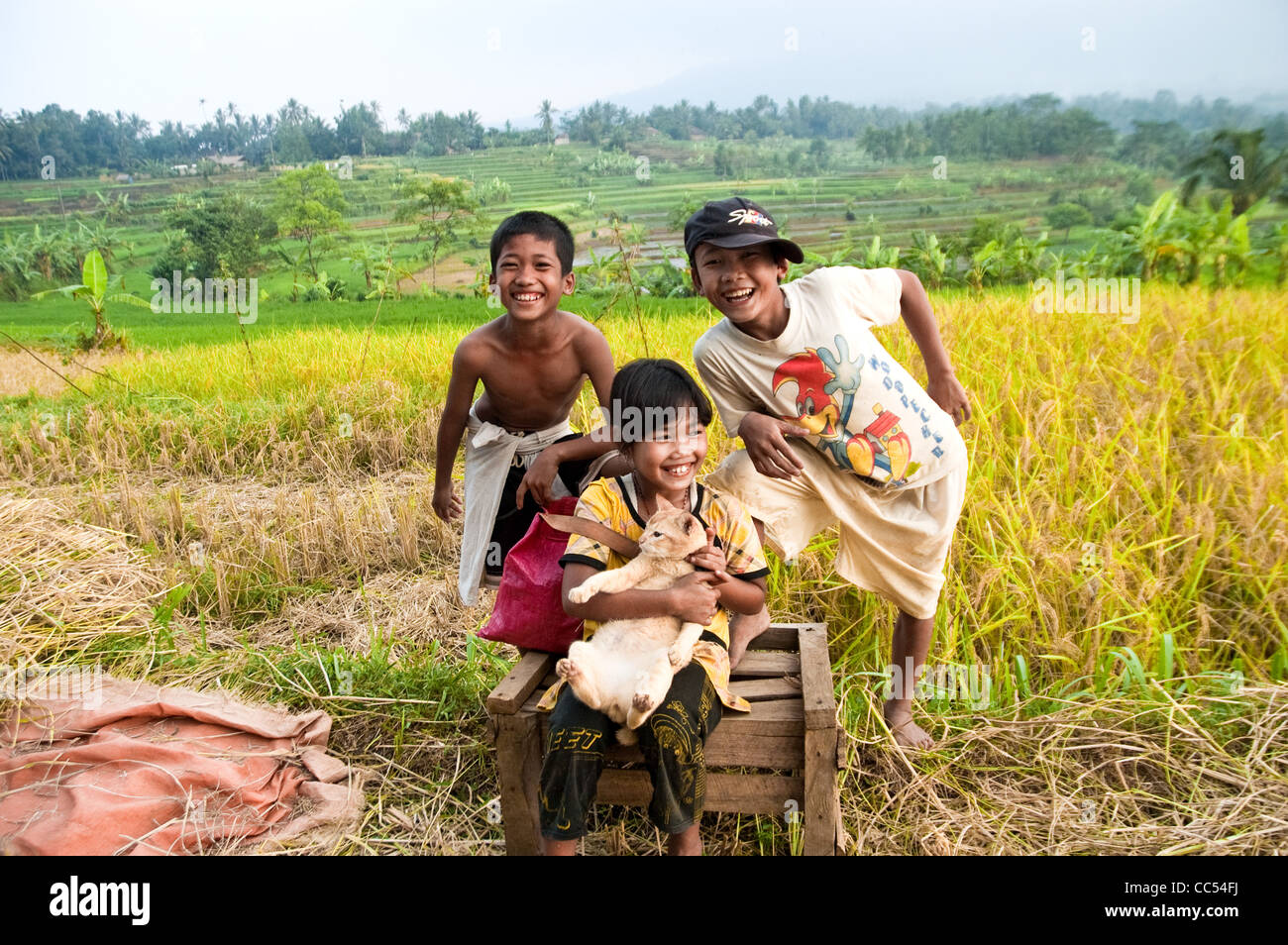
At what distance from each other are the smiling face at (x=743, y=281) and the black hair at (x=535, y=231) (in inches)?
20.9

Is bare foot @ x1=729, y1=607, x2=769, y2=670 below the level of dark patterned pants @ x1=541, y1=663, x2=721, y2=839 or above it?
above

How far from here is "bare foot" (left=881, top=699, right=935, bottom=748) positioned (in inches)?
99.5

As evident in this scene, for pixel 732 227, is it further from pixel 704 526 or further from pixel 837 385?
pixel 704 526

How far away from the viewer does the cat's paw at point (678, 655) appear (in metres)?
1.84

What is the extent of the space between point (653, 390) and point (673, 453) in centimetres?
15

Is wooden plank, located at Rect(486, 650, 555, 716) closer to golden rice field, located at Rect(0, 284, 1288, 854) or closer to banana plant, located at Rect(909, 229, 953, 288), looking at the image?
golden rice field, located at Rect(0, 284, 1288, 854)

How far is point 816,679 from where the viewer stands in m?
2.11

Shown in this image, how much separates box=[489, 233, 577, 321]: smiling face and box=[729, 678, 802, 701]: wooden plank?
3.91 ft

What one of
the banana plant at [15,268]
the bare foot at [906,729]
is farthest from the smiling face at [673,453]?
the banana plant at [15,268]

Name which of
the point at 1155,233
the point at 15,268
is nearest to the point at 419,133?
the point at 15,268

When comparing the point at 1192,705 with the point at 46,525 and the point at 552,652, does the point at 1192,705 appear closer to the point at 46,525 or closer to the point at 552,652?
the point at 552,652

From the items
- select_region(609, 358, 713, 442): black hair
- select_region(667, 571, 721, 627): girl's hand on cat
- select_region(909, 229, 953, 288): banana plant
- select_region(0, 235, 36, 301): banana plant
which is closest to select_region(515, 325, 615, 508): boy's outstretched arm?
select_region(609, 358, 713, 442): black hair

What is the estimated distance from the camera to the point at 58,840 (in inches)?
83.6

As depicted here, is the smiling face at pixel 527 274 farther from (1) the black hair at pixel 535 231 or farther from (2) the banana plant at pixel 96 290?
(2) the banana plant at pixel 96 290
